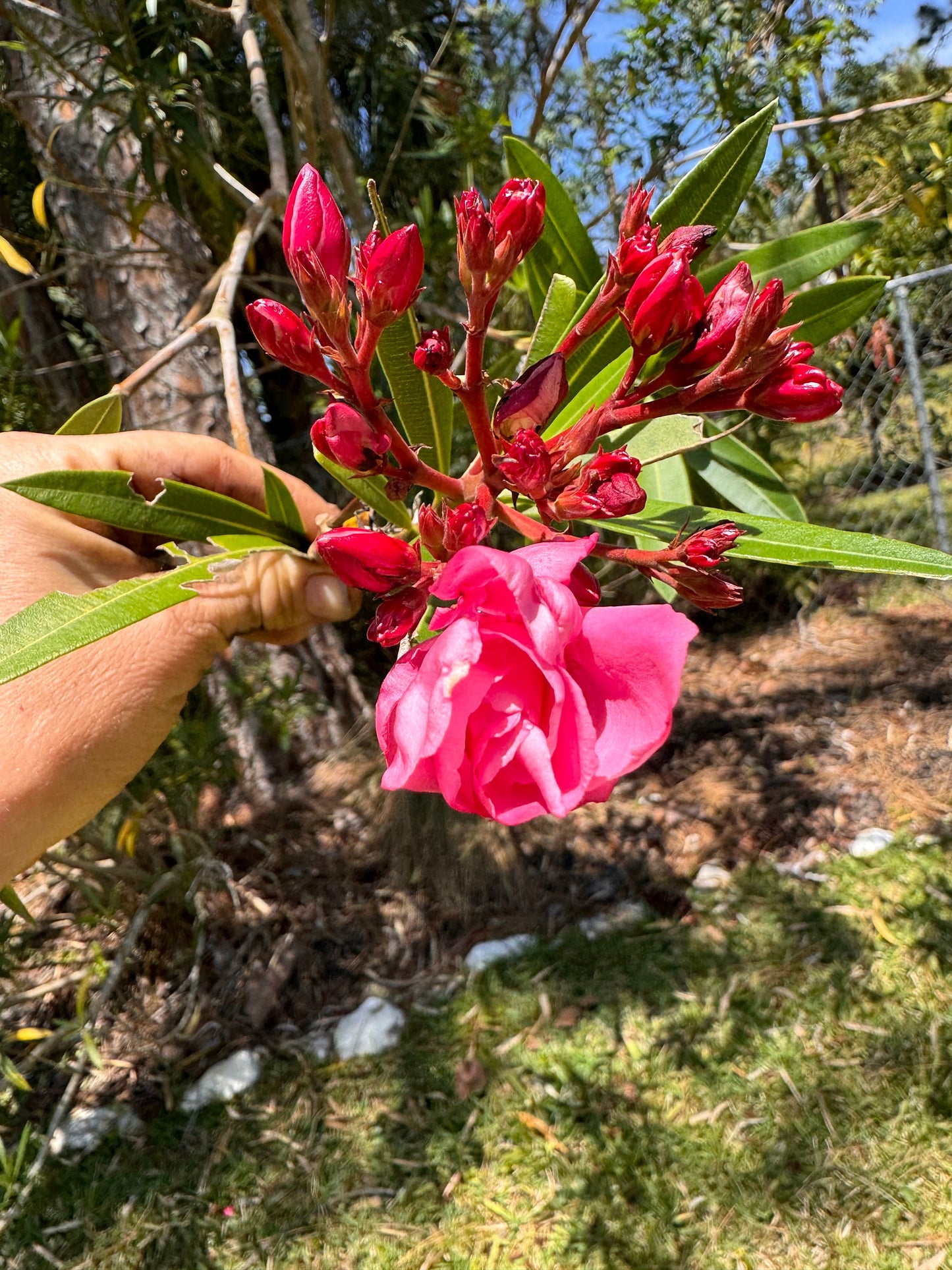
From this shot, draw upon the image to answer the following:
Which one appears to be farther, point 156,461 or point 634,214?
point 156,461

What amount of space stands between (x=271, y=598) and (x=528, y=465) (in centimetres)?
58

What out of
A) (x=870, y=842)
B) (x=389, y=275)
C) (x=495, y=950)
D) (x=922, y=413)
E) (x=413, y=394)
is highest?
(x=389, y=275)

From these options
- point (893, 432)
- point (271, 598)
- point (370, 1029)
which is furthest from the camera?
point (893, 432)

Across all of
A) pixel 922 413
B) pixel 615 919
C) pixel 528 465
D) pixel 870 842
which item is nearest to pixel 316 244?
pixel 528 465

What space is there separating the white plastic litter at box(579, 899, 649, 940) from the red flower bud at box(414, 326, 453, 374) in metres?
2.49

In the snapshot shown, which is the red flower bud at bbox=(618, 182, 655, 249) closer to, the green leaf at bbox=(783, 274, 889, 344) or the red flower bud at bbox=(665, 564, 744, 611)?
the red flower bud at bbox=(665, 564, 744, 611)

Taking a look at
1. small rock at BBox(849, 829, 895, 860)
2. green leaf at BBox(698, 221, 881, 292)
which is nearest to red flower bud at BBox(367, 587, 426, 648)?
green leaf at BBox(698, 221, 881, 292)

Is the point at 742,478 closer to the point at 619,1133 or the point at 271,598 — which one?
the point at 271,598

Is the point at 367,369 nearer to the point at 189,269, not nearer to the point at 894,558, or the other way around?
the point at 894,558

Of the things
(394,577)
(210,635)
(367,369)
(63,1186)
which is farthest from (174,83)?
(63,1186)

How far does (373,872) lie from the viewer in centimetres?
314

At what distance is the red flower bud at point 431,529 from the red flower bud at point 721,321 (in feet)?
0.93

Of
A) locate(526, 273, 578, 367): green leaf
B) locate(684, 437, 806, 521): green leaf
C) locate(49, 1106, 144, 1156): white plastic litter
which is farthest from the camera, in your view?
locate(49, 1106, 144, 1156): white plastic litter

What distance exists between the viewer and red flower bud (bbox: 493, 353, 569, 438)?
71 cm
